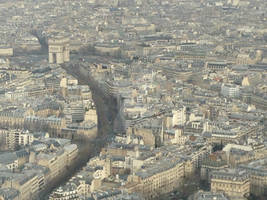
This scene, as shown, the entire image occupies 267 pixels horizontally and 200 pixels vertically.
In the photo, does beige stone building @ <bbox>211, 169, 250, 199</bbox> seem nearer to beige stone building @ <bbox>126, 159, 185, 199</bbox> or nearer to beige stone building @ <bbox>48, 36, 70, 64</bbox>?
beige stone building @ <bbox>126, 159, 185, 199</bbox>

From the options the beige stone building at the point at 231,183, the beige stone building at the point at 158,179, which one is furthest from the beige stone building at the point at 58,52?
the beige stone building at the point at 231,183

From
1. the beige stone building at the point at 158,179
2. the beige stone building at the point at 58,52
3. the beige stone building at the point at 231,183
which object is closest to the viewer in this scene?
the beige stone building at the point at 231,183

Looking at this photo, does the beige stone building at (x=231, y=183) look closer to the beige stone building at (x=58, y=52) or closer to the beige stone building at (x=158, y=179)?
the beige stone building at (x=158, y=179)

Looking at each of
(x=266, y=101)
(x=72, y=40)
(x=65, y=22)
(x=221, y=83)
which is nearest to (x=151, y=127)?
(x=266, y=101)

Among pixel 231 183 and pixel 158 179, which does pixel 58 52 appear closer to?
pixel 158 179

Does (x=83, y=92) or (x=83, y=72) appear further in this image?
(x=83, y=72)

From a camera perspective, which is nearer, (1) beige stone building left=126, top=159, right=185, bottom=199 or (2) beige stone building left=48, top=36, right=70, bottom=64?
(1) beige stone building left=126, top=159, right=185, bottom=199

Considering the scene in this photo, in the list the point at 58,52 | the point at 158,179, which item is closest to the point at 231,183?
the point at 158,179

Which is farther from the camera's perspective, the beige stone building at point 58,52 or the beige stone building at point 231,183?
the beige stone building at point 58,52

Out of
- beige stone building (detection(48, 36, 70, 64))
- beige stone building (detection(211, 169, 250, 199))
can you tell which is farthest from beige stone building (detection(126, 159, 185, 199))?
beige stone building (detection(48, 36, 70, 64))

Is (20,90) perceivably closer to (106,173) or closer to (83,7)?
(106,173)

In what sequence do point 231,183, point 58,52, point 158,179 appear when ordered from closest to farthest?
point 231,183, point 158,179, point 58,52
